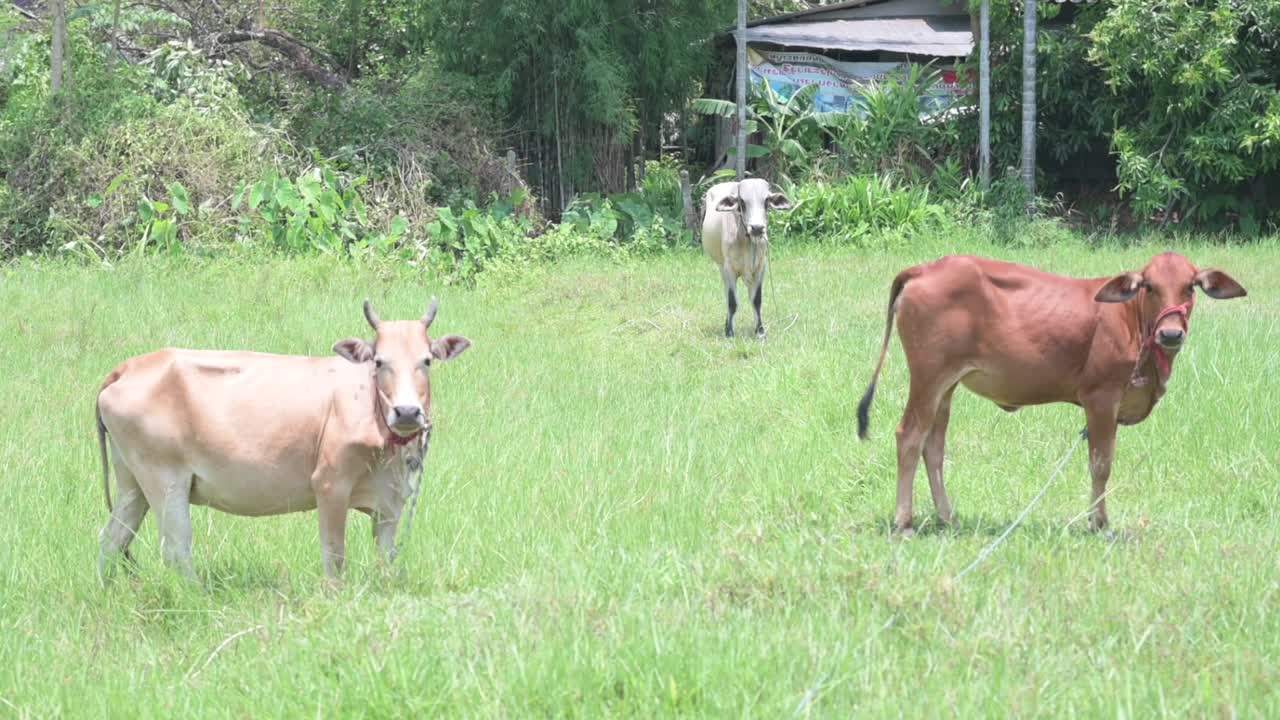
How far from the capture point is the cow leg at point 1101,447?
572 cm

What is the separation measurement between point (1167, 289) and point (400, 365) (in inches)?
114

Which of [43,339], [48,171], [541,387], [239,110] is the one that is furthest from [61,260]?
[541,387]

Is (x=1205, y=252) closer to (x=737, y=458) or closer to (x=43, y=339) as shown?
(x=737, y=458)

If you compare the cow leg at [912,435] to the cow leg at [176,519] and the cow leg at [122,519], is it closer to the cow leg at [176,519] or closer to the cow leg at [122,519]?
the cow leg at [176,519]

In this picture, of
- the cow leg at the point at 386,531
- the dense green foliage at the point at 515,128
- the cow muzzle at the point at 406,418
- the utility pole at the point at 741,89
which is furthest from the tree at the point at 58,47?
the cow muzzle at the point at 406,418

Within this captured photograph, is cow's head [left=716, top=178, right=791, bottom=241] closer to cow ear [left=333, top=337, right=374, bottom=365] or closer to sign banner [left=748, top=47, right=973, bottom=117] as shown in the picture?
cow ear [left=333, top=337, right=374, bottom=365]

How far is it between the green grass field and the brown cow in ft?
1.38

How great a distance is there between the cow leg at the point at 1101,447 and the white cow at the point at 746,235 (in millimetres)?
5880

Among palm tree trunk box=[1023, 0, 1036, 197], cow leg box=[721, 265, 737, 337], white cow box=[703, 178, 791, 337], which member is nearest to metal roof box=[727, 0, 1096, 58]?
palm tree trunk box=[1023, 0, 1036, 197]

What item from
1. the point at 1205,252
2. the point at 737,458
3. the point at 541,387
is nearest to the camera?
the point at 737,458

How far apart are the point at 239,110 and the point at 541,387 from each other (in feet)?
31.1

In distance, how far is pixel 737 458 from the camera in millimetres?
7328

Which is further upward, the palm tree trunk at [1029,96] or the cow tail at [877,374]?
the palm tree trunk at [1029,96]

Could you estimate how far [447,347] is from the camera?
5562 millimetres
